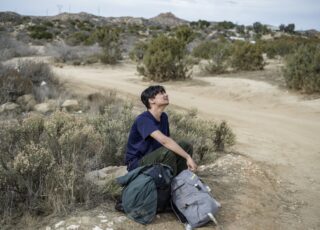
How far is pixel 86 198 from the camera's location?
4535 millimetres

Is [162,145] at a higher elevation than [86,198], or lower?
higher

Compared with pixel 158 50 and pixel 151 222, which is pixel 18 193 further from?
pixel 158 50

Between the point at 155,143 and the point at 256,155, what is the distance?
137 inches

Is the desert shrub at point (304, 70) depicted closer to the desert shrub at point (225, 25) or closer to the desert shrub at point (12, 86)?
the desert shrub at point (12, 86)

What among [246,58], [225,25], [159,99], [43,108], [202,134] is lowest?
[43,108]

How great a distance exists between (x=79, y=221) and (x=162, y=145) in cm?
131

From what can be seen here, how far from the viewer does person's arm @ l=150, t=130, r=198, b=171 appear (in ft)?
15.6

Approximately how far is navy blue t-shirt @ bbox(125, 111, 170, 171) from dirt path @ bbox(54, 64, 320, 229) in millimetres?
1916

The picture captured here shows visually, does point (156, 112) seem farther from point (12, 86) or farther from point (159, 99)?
point (12, 86)

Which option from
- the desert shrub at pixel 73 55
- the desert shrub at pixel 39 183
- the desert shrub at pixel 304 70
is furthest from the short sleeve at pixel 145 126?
the desert shrub at pixel 73 55

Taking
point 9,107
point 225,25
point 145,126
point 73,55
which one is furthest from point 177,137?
point 225,25

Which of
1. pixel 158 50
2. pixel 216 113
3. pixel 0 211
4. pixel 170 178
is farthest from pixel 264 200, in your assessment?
pixel 158 50

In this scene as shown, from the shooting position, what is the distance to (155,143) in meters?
5.10

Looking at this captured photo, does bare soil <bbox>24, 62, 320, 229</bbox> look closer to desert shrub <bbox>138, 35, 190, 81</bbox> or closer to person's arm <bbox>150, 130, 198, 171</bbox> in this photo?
person's arm <bbox>150, 130, 198, 171</bbox>
